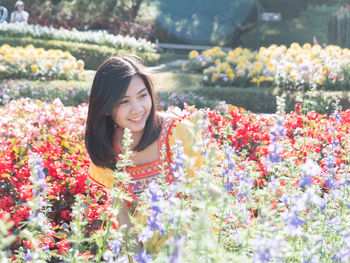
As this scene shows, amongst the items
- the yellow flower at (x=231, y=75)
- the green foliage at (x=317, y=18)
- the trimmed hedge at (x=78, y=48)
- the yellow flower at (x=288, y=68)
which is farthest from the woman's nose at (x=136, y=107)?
the green foliage at (x=317, y=18)

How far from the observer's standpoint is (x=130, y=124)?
2.42 m

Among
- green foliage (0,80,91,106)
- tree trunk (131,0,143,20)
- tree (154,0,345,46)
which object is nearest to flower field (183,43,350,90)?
green foliage (0,80,91,106)

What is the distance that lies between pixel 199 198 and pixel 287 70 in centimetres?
707

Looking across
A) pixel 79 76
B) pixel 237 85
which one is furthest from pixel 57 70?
pixel 237 85

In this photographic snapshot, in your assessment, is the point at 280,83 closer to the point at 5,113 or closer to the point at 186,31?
the point at 5,113

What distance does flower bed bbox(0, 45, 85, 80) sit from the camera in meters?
8.88

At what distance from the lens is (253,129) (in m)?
3.50

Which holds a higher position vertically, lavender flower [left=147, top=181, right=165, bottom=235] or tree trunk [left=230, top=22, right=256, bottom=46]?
tree trunk [left=230, top=22, right=256, bottom=46]

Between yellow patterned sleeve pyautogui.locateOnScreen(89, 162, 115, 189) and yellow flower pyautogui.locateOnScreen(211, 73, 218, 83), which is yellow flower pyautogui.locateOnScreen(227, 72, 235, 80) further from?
yellow patterned sleeve pyautogui.locateOnScreen(89, 162, 115, 189)

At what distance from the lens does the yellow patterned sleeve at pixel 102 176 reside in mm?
2691

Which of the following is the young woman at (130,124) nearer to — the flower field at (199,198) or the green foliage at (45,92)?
the flower field at (199,198)

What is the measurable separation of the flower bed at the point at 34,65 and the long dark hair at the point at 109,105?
21.8ft

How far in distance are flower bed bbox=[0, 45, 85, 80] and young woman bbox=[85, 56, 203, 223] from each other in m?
6.63

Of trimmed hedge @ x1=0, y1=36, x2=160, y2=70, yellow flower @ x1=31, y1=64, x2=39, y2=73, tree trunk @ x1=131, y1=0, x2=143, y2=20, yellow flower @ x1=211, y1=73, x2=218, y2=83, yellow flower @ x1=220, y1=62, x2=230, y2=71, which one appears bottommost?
yellow flower @ x1=211, y1=73, x2=218, y2=83
